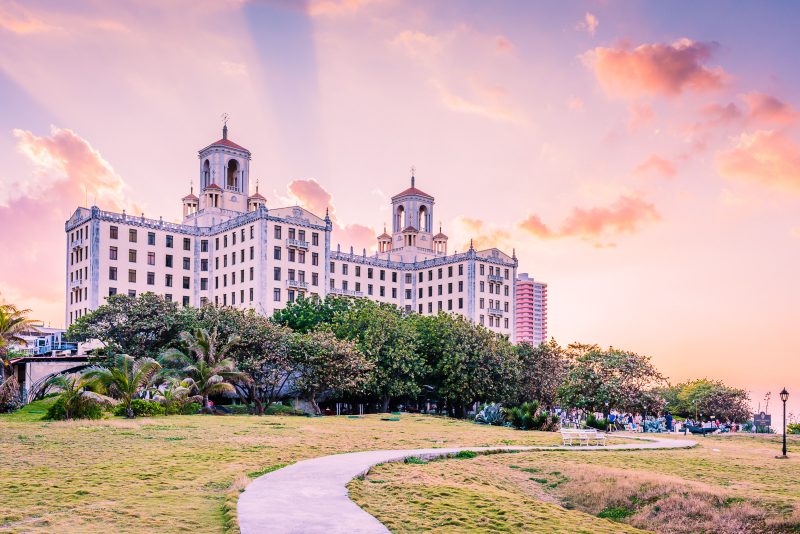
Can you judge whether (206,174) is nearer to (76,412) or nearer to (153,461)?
(76,412)

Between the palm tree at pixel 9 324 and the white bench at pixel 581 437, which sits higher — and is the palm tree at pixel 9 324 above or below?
above

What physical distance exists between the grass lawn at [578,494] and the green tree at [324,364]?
2748 centimetres

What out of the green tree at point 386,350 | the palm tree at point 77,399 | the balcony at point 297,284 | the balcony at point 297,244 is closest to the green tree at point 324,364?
the green tree at point 386,350

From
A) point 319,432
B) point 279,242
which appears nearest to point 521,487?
point 319,432

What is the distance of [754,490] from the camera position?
20250 millimetres

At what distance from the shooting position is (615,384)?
5912cm

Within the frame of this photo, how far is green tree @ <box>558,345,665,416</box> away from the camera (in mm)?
59156

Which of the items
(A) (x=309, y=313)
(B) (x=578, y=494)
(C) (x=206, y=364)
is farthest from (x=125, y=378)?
(A) (x=309, y=313)

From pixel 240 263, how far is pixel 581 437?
239 ft

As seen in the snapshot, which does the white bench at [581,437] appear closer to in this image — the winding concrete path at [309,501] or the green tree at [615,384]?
the winding concrete path at [309,501]

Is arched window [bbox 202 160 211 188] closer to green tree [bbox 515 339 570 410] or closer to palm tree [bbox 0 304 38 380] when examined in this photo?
green tree [bbox 515 339 570 410]

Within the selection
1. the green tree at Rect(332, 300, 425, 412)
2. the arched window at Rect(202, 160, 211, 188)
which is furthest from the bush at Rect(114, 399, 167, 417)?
the arched window at Rect(202, 160, 211, 188)

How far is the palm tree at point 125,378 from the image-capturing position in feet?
129

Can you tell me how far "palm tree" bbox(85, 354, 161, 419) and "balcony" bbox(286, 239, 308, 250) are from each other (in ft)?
194
